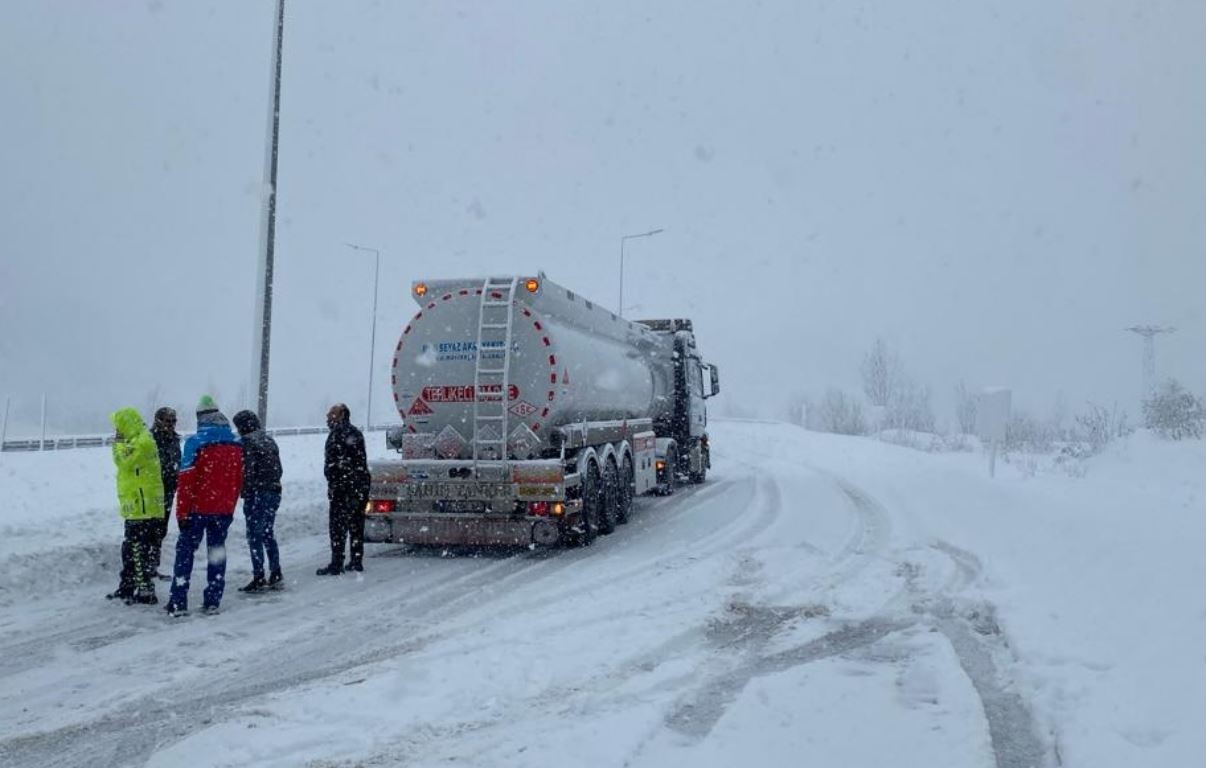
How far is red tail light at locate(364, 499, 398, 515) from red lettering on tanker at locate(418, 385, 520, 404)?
54.2 inches

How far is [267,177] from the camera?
14383mm

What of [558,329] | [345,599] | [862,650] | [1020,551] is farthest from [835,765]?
[558,329]

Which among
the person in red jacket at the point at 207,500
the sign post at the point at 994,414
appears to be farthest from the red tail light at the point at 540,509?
the sign post at the point at 994,414

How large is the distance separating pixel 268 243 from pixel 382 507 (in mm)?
5480

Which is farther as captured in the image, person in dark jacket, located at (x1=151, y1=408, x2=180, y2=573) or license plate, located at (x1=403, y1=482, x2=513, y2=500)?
license plate, located at (x1=403, y1=482, x2=513, y2=500)

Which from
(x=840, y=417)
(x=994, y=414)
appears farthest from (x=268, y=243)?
(x=840, y=417)

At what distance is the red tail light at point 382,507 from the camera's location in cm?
1126

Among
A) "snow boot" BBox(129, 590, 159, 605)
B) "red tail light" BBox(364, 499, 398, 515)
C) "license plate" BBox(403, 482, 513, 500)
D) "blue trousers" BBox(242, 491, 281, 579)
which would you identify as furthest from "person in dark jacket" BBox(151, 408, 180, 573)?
"license plate" BBox(403, 482, 513, 500)

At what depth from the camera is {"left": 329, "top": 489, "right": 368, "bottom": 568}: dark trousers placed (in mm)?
10180

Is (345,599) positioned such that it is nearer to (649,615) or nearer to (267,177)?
(649,615)

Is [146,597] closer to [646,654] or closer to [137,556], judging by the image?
[137,556]

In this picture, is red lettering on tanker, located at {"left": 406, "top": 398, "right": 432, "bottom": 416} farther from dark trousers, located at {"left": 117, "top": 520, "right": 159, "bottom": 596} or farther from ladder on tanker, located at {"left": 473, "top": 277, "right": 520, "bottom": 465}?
dark trousers, located at {"left": 117, "top": 520, "right": 159, "bottom": 596}

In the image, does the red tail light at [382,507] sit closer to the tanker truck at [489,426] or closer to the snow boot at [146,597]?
the tanker truck at [489,426]

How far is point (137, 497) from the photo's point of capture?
26.6 feet
